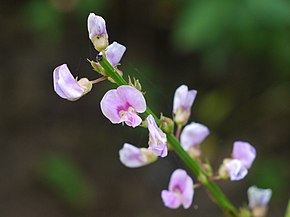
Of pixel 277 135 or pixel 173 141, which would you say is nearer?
pixel 173 141

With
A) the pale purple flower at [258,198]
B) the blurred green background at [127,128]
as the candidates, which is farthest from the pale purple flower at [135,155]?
the blurred green background at [127,128]

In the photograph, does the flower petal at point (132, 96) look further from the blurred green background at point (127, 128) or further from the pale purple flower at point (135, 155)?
the blurred green background at point (127, 128)

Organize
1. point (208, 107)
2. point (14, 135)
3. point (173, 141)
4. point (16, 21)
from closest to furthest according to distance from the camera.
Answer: point (173, 141), point (208, 107), point (14, 135), point (16, 21)

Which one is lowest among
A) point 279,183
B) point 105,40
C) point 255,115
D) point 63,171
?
point 279,183

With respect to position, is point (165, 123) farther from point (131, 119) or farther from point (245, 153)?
point (245, 153)

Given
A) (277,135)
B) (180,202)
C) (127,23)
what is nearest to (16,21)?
(127,23)

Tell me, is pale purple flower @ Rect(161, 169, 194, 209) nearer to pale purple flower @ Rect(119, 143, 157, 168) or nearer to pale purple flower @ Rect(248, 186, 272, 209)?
pale purple flower @ Rect(119, 143, 157, 168)

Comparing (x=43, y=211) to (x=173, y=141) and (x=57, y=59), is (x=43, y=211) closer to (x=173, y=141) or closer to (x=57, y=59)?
(x=57, y=59)
